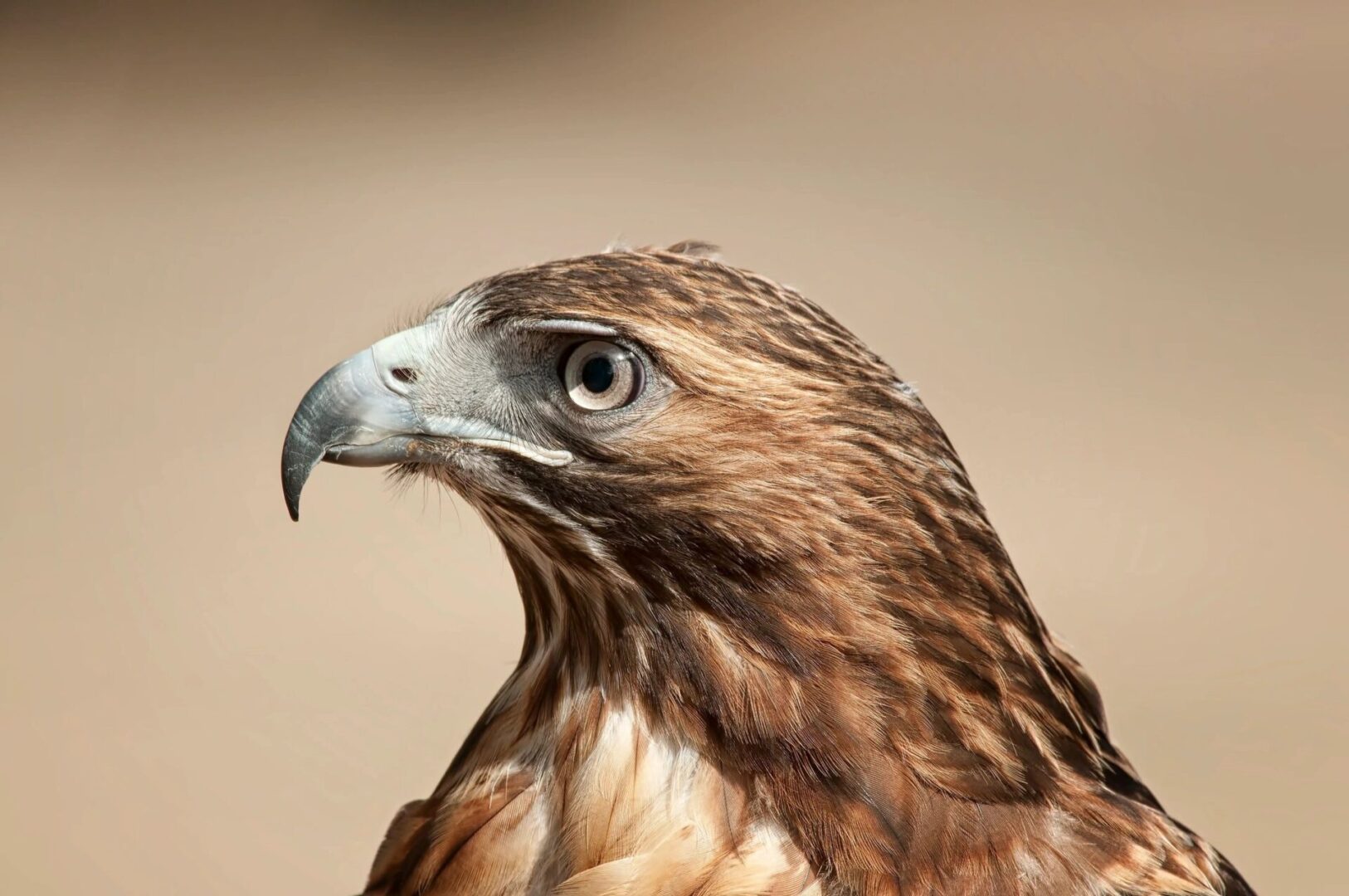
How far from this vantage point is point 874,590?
177 centimetres

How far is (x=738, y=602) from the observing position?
1778 millimetres

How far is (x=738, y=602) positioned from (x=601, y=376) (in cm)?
32

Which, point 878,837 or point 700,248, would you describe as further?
point 700,248

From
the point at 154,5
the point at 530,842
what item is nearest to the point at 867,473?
the point at 530,842

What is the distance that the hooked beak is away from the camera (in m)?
1.86

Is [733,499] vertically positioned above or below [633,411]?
below

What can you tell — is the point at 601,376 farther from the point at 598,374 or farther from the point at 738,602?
the point at 738,602

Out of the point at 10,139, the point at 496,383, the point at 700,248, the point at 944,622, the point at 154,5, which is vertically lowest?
the point at 944,622

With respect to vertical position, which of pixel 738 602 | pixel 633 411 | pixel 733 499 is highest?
pixel 633 411

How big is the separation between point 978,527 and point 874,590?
0.63ft

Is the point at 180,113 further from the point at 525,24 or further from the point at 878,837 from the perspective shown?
the point at 878,837

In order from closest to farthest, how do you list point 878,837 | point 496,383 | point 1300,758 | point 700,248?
point 878,837 < point 496,383 < point 700,248 < point 1300,758

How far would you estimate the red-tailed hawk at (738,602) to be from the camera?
1.75 meters

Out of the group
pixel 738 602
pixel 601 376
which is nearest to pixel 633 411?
pixel 601 376
